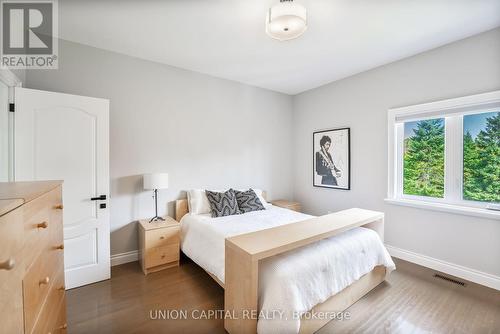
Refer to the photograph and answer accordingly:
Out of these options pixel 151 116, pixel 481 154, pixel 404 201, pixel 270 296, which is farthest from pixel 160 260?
pixel 481 154

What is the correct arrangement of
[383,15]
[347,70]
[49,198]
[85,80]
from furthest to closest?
[347,70] < [85,80] < [383,15] < [49,198]

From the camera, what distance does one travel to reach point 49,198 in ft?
3.50

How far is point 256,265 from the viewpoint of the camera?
4.73 feet

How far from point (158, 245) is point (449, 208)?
11.4 feet

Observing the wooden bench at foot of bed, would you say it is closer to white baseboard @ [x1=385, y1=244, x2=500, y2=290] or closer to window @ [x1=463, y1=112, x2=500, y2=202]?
white baseboard @ [x1=385, y1=244, x2=500, y2=290]

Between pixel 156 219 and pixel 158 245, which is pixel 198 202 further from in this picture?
pixel 158 245

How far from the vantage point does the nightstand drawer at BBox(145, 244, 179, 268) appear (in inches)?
101

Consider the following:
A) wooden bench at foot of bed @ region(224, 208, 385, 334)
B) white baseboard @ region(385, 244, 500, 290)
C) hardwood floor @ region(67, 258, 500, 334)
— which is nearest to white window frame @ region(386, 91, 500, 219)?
white baseboard @ region(385, 244, 500, 290)

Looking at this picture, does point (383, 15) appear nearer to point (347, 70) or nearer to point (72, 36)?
point (347, 70)

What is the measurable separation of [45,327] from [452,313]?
9.57 ft

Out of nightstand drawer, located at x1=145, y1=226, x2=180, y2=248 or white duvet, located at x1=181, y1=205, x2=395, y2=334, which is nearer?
white duvet, located at x1=181, y1=205, x2=395, y2=334

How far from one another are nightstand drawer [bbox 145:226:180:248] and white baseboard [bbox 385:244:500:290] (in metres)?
2.96

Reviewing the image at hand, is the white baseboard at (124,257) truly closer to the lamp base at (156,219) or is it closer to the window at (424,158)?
the lamp base at (156,219)

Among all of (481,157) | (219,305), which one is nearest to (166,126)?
(219,305)
